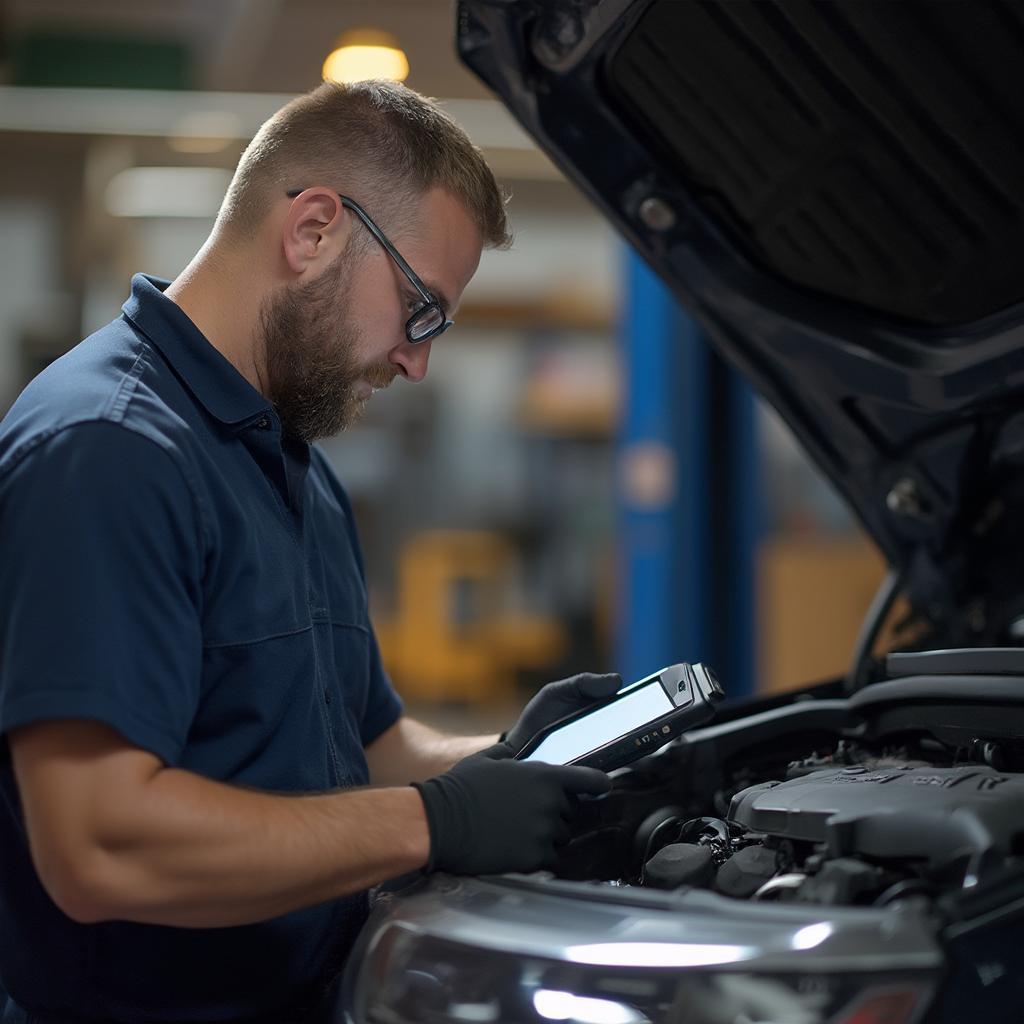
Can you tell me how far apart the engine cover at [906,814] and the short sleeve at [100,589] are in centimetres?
54

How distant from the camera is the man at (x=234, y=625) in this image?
1.00 meters

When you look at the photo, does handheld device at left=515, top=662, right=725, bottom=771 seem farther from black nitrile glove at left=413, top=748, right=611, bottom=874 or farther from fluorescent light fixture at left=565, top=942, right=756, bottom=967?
fluorescent light fixture at left=565, top=942, right=756, bottom=967

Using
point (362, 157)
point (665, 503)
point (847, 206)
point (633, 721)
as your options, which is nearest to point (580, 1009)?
point (633, 721)

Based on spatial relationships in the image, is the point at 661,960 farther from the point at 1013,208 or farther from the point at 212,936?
the point at 1013,208

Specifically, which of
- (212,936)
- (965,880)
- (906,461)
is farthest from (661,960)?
(906,461)

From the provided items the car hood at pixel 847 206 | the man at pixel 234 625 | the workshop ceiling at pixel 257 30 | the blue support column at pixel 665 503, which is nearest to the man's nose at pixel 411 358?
the man at pixel 234 625

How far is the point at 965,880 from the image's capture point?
37.9 inches

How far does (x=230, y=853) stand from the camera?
1.00 metres

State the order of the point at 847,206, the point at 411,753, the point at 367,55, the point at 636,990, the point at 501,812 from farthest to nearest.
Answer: the point at 367,55
the point at 411,753
the point at 847,206
the point at 501,812
the point at 636,990

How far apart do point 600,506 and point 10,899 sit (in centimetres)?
383

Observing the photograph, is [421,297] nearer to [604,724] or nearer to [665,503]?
[604,724]

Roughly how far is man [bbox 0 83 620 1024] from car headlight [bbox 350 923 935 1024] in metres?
0.15

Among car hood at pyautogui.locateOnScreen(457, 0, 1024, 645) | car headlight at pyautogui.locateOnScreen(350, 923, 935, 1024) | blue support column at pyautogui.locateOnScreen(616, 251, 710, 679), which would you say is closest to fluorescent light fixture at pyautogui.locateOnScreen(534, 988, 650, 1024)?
car headlight at pyautogui.locateOnScreen(350, 923, 935, 1024)

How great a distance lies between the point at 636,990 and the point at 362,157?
905 mm
